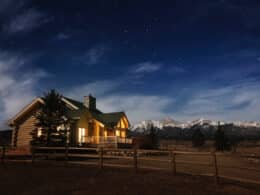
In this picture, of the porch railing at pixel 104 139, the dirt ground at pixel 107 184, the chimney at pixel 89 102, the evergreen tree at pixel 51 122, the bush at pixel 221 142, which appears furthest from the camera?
the bush at pixel 221 142

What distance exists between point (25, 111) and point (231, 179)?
80.0 ft

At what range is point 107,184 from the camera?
372 inches

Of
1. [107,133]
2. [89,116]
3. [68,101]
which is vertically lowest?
[107,133]

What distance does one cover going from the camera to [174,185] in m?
9.16

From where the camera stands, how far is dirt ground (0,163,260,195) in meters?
8.43

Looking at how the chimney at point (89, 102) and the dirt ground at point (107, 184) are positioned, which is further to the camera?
the chimney at point (89, 102)

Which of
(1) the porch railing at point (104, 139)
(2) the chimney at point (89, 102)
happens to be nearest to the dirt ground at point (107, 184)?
(1) the porch railing at point (104, 139)

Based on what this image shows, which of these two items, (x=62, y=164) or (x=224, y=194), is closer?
(x=224, y=194)

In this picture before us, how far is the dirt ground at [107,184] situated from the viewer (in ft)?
27.7

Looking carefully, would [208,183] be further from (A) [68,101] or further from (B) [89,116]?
(A) [68,101]

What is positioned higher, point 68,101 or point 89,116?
point 68,101

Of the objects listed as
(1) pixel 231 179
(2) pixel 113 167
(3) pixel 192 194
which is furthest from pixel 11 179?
(1) pixel 231 179

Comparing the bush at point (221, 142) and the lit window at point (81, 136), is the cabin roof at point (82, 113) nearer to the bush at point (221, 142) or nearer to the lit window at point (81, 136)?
the lit window at point (81, 136)

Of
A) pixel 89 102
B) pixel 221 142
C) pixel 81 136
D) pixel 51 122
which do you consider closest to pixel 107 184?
pixel 51 122
